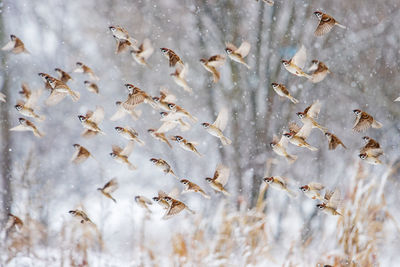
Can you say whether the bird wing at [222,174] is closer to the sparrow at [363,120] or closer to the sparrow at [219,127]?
the sparrow at [219,127]

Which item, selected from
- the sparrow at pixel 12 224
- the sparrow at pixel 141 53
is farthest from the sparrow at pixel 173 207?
the sparrow at pixel 12 224

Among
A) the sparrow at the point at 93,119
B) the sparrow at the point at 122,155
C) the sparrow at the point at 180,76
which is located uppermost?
the sparrow at the point at 180,76

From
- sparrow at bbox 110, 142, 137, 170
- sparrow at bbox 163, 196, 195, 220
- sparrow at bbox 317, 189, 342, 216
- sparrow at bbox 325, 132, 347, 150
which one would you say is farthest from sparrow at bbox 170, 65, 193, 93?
sparrow at bbox 317, 189, 342, 216

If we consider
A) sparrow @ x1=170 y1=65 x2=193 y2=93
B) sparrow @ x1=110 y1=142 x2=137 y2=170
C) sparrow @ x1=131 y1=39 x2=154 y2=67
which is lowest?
sparrow @ x1=110 y1=142 x2=137 y2=170

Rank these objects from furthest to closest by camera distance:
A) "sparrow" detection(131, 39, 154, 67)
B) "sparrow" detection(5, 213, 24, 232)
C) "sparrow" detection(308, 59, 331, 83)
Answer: "sparrow" detection(5, 213, 24, 232) < "sparrow" detection(131, 39, 154, 67) < "sparrow" detection(308, 59, 331, 83)

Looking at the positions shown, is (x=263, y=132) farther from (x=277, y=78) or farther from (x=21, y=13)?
(x=21, y=13)

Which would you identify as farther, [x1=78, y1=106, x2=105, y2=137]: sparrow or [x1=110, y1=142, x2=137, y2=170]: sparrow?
[x1=110, y1=142, x2=137, y2=170]: sparrow

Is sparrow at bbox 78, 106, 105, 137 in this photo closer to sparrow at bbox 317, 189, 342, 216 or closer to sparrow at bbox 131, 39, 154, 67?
sparrow at bbox 131, 39, 154, 67

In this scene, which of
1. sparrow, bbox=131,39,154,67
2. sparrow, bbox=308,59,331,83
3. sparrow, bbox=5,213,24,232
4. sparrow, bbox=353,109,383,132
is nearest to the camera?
sparrow, bbox=353,109,383,132

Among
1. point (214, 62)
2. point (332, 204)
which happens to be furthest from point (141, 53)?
point (332, 204)

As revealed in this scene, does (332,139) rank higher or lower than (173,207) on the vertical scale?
higher

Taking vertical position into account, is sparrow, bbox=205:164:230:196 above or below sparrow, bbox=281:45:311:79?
below

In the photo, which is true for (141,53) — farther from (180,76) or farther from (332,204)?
(332,204)

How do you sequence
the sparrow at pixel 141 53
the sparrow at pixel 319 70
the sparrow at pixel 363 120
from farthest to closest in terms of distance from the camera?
the sparrow at pixel 141 53, the sparrow at pixel 319 70, the sparrow at pixel 363 120
